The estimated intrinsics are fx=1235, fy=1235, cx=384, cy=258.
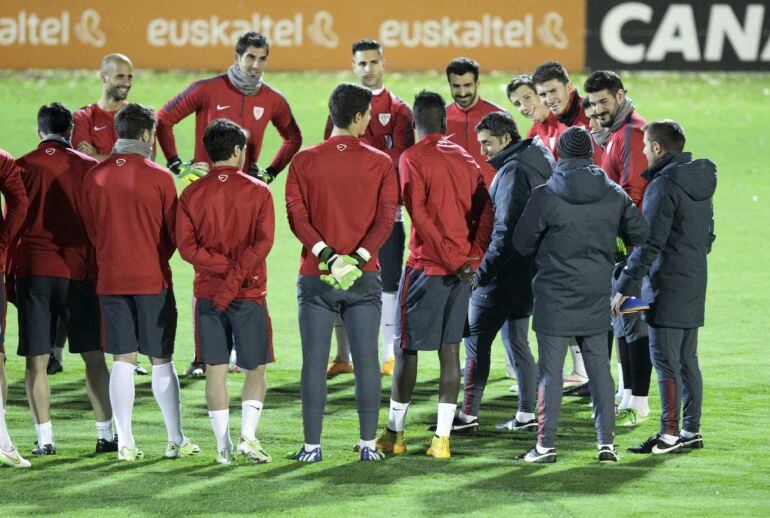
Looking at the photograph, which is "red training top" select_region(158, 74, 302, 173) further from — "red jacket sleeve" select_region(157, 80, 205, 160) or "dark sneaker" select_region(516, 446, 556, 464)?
"dark sneaker" select_region(516, 446, 556, 464)

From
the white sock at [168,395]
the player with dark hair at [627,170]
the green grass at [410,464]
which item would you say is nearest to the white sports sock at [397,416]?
the green grass at [410,464]

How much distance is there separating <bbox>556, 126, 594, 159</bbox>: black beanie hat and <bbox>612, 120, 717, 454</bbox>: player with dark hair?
0.59m

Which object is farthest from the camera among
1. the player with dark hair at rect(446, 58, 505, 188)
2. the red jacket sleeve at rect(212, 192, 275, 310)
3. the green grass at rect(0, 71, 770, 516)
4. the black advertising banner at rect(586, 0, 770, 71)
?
the black advertising banner at rect(586, 0, 770, 71)

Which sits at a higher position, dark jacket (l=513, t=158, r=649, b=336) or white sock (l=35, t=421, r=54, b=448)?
dark jacket (l=513, t=158, r=649, b=336)

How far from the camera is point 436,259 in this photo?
6594mm

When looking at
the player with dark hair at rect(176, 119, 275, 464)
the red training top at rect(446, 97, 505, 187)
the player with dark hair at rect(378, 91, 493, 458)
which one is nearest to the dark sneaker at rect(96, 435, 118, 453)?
the player with dark hair at rect(176, 119, 275, 464)

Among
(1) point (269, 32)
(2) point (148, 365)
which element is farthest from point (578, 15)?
(2) point (148, 365)

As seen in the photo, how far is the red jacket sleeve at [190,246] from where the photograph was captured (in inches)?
243

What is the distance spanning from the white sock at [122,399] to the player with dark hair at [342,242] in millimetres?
902

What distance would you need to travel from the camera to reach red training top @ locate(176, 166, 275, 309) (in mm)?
6145

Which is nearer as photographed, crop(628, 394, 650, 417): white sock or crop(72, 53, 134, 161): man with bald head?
crop(628, 394, 650, 417): white sock

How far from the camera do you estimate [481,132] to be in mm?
7035

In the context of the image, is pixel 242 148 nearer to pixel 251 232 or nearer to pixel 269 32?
pixel 251 232

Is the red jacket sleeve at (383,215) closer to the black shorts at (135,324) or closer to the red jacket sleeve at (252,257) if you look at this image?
the red jacket sleeve at (252,257)
